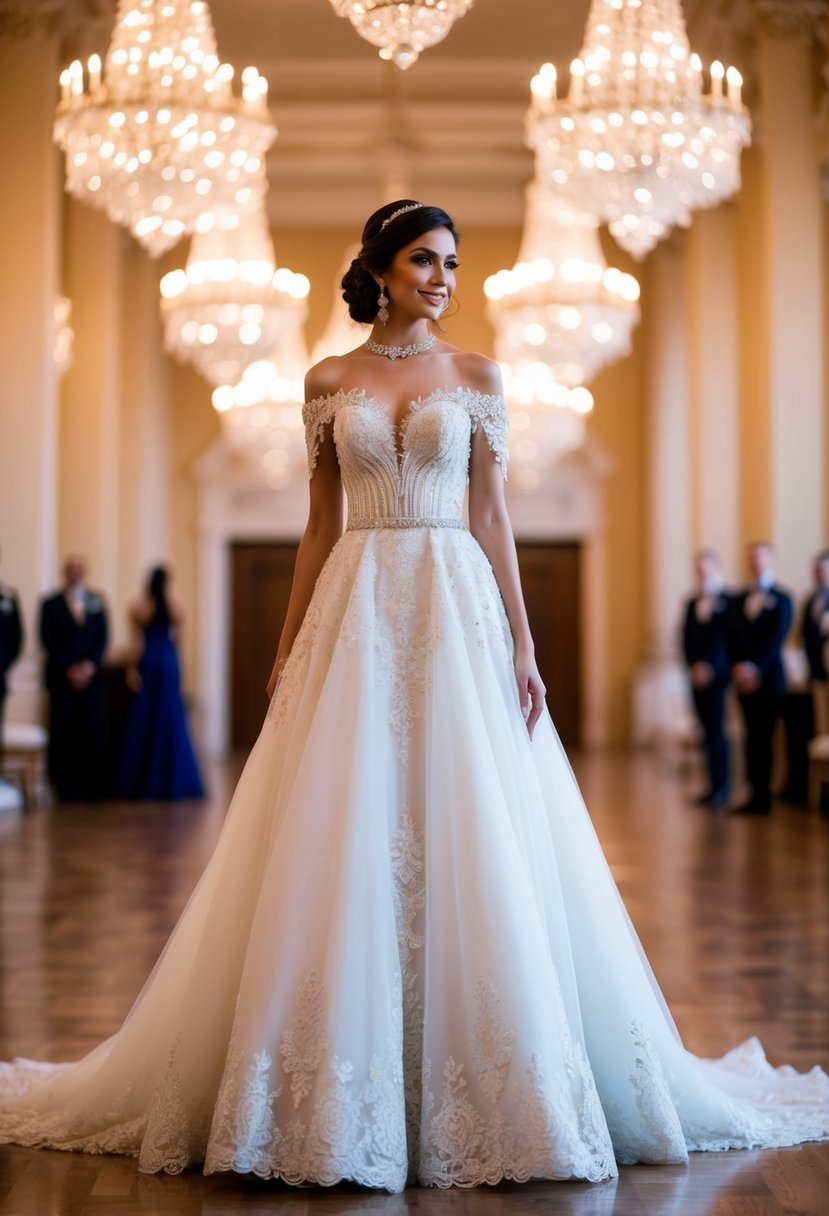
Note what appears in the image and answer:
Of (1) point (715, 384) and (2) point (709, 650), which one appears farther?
(1) point (715, 384)

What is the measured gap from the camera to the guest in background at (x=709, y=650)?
1105 cm

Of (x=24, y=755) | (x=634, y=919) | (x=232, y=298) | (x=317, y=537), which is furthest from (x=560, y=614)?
(x=317, y=537)

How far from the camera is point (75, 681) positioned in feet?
36.1

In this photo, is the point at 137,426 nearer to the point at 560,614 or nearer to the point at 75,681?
the point at 75,681

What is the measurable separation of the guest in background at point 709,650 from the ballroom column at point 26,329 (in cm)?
444

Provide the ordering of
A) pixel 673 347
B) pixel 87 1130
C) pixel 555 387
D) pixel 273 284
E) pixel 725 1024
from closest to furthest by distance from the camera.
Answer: pixel 87 1130 < pixel 725 1024 < pixel 273 284 < pixel 555 387 < pixel 673 347

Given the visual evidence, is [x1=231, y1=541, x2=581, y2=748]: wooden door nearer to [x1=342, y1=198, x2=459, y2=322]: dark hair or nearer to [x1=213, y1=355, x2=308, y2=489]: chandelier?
[x1=213, y1=355, x2=308, y2=489]: chandelier

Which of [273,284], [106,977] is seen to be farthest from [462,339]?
[106,977]

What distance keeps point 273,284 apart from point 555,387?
12.1 ft

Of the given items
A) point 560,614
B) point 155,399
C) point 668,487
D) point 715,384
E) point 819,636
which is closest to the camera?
point 819,636

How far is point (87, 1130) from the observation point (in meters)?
3.28

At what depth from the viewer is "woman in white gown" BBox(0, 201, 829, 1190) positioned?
2912mm

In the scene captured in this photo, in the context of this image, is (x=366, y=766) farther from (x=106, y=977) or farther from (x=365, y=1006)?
(x=106, y=977)

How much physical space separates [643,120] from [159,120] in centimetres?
230
